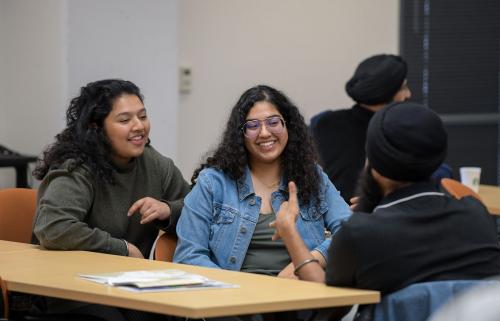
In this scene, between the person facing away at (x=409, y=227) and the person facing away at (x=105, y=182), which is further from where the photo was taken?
the person facing away at (x=105, y=182)

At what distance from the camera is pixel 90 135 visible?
390cm

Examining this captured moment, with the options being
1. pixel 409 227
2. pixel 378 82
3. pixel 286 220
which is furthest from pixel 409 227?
pixel 378 82

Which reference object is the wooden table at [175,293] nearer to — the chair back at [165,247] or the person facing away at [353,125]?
the chair back at [165,247]

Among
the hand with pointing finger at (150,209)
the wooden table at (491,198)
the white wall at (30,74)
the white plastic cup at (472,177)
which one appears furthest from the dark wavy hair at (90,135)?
the white plastic cup at (472,177)

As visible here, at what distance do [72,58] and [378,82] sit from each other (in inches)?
62.0

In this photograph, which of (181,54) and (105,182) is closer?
(105,182)

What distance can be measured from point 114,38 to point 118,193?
139 centimetres

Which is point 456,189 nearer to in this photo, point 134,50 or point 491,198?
point 491,198

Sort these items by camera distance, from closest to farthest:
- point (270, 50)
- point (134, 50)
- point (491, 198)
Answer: point (134, 50) < point (491, 198) < point (270, 50)

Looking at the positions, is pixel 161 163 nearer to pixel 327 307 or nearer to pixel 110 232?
pixel 110 232

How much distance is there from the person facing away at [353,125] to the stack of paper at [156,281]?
211 cm

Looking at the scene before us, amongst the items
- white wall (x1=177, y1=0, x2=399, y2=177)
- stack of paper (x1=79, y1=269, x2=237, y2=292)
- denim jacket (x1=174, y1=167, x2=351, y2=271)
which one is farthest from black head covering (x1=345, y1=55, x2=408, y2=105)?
stack of paper (x1=79, y1=269, x2=237, y2=292)

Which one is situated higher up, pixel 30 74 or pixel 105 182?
pixel 30 74

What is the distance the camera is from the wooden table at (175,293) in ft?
8.62
